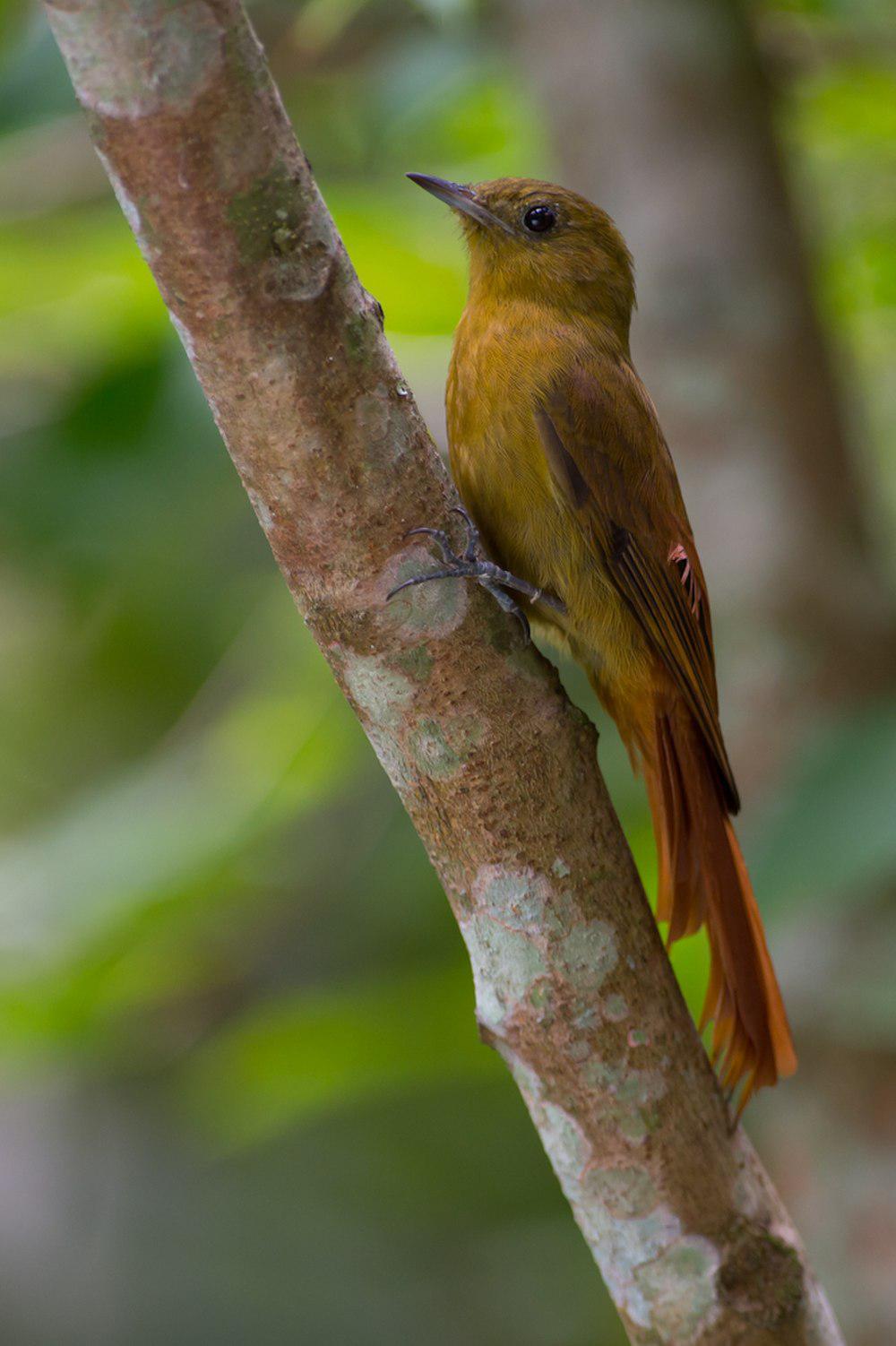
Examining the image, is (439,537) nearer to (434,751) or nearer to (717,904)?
(434,751)

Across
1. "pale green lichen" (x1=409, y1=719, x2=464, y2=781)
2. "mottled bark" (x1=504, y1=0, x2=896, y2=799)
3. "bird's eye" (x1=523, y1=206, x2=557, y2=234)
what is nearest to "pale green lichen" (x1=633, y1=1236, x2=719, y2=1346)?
"pale green lichen" (x1=409, y1=719, x2=464, y2=781)

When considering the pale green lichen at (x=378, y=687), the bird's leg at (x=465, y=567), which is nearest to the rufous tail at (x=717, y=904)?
the bird's leg at (x=465, y=567)

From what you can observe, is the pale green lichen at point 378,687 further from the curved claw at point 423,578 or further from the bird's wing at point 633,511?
the bird's wing at point 633,511

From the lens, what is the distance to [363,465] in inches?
62.2

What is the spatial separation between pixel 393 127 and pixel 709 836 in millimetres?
1986

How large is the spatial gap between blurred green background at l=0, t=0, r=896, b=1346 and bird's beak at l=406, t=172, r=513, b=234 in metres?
0.46

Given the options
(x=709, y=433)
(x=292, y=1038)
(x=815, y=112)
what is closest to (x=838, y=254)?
(x=815, y=112)

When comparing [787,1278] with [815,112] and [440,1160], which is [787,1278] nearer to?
[440,1160]

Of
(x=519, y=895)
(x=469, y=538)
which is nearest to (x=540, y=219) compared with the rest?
(x=469, y=538)

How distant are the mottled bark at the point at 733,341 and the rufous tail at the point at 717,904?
2.85 ft

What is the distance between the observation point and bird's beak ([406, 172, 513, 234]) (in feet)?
9.08

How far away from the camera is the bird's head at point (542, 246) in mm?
2713

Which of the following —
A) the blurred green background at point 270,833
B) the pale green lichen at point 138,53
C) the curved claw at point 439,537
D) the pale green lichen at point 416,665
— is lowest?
the blurred green background at point 270,833

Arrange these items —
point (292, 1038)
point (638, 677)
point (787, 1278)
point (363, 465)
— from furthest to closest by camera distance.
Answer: point (292, 1038), point (638, 677), point (787, 1278), point (363, 465)
